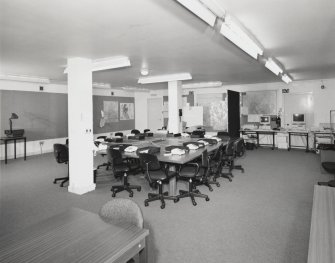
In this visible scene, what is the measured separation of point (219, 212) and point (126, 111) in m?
8.93

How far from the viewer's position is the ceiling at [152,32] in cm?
255

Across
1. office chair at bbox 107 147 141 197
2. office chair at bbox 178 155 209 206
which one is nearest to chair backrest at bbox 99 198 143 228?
office chair at bbox 178 155 209 206

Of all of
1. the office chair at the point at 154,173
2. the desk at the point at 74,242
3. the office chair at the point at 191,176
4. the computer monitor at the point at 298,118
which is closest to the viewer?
the desk at the point at 74,242

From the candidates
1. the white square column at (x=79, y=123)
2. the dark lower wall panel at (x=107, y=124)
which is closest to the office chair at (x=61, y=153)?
the white square column at (x=79, y=123)

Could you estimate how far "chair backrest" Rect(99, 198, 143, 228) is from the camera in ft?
5.68

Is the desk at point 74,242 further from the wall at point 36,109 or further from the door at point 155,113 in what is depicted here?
the door at point 155,113

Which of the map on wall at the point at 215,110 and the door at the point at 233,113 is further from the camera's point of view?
the map on wall at the point at 215,110

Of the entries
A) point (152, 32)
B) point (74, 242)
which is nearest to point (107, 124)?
point (152, 32)

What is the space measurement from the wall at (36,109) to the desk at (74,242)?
724 cm

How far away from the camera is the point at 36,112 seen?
826 centimetres

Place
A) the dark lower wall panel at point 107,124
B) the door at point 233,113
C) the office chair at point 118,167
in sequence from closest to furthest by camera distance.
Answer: the office chair at point 118,167 → the door at point 233,113 → the dark lower wall panel at point 107,124

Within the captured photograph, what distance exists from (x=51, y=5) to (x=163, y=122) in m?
9.46

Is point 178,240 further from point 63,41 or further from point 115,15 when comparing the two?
point 63,41

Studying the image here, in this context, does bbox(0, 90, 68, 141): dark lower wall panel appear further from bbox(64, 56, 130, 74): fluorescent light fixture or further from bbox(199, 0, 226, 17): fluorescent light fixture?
bbox(199, 0, 226, 17): fluorescent light fixture
